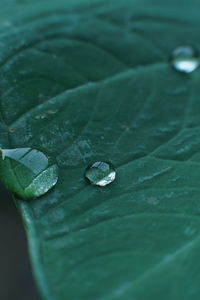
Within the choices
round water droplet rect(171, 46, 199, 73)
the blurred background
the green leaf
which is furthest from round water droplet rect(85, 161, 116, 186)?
the blurred background

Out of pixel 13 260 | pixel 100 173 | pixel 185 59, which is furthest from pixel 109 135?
pixel 13 260

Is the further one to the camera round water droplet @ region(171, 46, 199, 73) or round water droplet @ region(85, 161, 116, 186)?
round water droplet @ region(171, 46, 199, 73)

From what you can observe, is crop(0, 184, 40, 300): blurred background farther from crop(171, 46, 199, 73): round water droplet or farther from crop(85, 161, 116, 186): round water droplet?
crop(85, 161, 116, 186): round water droplet

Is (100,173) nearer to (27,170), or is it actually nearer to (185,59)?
(27,170)

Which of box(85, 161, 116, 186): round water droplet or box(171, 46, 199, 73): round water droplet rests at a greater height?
box(85, 161, 116, 186): round water droplet

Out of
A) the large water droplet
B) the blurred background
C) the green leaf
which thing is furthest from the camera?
the blurred background

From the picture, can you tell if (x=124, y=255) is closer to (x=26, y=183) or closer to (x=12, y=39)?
(x=26, y=183)
